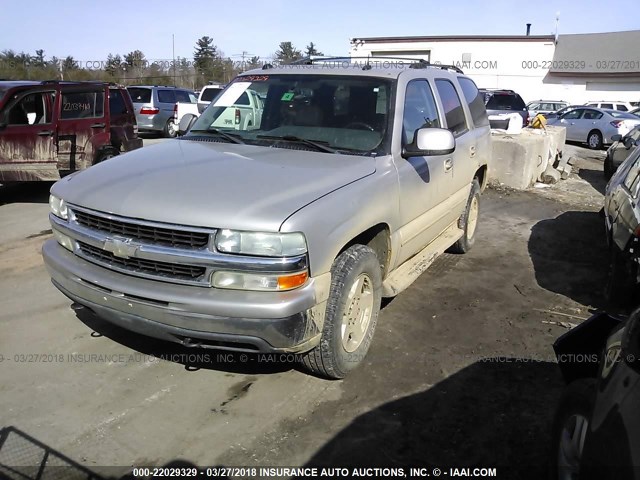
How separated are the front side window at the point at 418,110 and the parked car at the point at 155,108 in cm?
1404

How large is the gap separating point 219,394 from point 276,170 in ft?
4.73

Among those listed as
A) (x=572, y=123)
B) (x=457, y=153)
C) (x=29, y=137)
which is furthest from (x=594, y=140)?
(x=29, y=137)

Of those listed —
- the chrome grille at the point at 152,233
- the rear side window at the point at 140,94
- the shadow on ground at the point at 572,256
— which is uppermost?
the rear side window at the point at 140,94

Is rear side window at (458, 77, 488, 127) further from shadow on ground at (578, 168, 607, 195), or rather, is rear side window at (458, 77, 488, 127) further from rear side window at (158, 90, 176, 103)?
rear side window at (158, 90, 176, 103)

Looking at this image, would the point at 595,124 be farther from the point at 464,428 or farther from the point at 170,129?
the point at 464,428

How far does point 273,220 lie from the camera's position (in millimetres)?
2812

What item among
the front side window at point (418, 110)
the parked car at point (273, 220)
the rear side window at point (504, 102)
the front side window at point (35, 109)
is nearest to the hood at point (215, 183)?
the parked car at point (273, 220)

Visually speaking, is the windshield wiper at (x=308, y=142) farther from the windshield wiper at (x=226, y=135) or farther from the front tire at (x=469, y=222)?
the front tire at (x=469, y=222)

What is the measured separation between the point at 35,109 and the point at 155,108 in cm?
995

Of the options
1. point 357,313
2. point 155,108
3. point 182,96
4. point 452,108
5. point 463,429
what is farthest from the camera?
point 182,96

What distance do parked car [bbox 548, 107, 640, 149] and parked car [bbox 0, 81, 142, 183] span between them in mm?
17078

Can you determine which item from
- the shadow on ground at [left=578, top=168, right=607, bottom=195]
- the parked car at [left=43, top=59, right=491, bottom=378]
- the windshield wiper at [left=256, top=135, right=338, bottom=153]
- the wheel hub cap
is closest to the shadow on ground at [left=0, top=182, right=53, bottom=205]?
the parked car at [left=43, top=59, right=491, bottom=378]

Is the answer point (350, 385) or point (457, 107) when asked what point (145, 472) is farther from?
point (457, 107)

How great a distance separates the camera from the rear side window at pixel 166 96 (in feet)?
60.2
